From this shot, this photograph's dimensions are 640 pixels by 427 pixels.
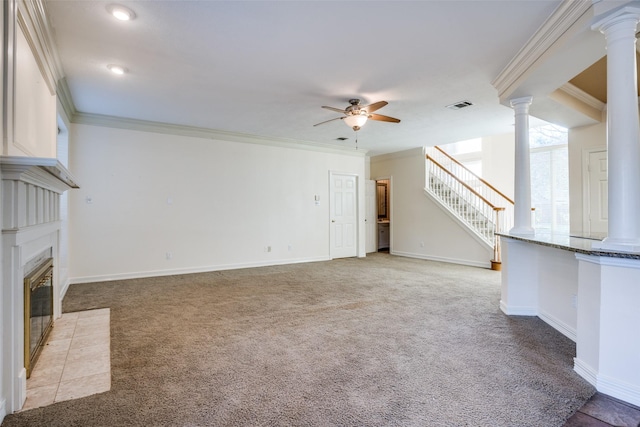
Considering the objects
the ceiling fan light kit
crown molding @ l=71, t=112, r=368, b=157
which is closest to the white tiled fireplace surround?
the ceiling fan light kit

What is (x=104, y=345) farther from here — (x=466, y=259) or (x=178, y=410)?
(x=466, y=259)

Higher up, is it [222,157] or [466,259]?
[222,157]

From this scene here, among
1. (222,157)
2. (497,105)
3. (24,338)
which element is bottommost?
(24,338)

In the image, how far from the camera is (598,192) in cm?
498

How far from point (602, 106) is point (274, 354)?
18.7 feet

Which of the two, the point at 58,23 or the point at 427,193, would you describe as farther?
the point at 427,193

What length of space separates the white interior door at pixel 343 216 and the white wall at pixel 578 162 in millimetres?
4186

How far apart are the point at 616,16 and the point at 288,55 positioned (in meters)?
2.48

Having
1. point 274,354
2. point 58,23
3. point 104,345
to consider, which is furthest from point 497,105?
point 104,345

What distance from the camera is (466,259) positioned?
6.82 metres

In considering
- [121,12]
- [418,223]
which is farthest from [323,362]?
[418,223]

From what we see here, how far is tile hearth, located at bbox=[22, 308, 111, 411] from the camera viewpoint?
6.93 feet

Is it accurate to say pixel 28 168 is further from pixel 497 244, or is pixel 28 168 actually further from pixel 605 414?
pixel 497 244

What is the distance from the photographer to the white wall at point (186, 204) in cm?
510
